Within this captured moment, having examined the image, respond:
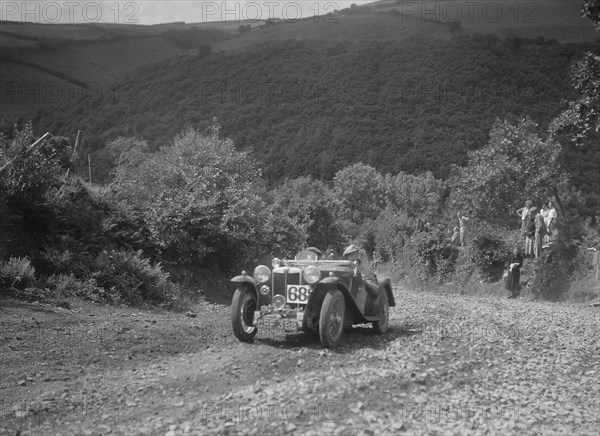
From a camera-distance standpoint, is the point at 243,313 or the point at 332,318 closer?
the point at 332,318

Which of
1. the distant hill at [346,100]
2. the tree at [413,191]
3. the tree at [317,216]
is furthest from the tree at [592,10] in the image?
the tree at [413,191]

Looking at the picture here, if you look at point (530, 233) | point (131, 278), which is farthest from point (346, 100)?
point (131, 278)

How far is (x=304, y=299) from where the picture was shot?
10.5 meters

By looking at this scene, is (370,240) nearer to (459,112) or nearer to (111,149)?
(111,149)

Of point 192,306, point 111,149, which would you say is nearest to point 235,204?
point 192,306

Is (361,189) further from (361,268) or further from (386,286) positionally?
(361,268)

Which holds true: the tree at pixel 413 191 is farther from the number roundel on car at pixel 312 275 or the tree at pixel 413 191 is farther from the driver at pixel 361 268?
the number roundel on car at pixel 312 275

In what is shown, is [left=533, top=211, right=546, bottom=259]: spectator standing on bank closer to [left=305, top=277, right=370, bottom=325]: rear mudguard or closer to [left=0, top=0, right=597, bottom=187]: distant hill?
[left=305, top=277, right=370, bottom=325]: rear mudguard

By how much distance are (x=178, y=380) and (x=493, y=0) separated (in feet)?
430

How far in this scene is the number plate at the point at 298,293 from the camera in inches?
414

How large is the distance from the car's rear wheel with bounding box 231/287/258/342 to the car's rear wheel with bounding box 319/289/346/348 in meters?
1.36

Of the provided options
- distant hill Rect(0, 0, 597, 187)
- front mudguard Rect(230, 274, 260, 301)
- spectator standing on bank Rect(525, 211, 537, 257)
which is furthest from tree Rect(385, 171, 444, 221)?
front mudguard Rect(230, 274, 260, 301)

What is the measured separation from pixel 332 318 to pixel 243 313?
149 cm

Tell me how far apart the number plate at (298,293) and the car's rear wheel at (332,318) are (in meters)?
0.48
